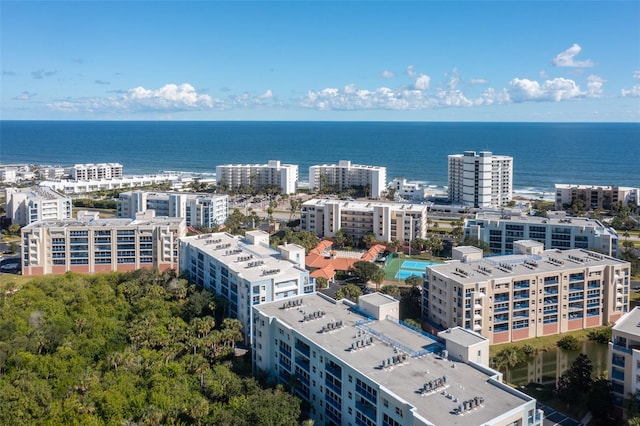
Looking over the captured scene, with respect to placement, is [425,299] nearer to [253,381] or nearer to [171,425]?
[253,381]

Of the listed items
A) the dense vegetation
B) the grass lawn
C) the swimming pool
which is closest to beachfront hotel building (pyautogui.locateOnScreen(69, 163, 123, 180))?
the dense vegetation

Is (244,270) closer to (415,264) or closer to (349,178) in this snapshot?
(415,264)

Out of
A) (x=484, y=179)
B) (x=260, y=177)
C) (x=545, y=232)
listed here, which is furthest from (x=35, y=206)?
(x=484, y=179)

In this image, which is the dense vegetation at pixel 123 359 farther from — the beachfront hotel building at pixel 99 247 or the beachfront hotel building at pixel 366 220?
the beachfront hotel building at pixel 366 220

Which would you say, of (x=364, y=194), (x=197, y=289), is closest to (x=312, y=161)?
(x=364, y=194)

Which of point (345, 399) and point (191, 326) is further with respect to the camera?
point (191, 326)
